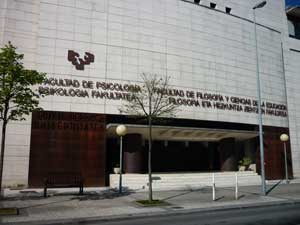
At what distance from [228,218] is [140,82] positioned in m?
14.5

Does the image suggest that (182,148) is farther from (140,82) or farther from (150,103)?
(150,103)

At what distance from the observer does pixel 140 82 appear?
23828 mm

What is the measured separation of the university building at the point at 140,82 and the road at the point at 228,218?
9841mm

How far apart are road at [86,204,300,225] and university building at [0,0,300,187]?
9841 mm

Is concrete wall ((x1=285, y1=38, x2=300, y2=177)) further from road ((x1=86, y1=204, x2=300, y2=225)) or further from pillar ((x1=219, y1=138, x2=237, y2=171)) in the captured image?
road ((x1=86, y1=204, x2=300, y2=225))

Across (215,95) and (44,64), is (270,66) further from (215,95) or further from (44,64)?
(44,64)

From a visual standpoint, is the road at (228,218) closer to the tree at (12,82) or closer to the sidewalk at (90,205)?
the sidewalk at (90,205)

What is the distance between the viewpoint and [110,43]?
23.4m

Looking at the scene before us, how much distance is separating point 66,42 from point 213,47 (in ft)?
43.4

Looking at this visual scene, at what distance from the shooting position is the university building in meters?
21.0

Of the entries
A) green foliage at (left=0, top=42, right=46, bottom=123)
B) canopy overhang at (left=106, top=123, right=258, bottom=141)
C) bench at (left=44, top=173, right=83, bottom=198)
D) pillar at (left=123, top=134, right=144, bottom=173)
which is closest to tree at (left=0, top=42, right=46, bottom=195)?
green foliage at (left=0, top=42, right=46, bottom=123)

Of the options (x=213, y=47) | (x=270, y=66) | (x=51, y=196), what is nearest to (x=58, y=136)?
(x=51, y=196)

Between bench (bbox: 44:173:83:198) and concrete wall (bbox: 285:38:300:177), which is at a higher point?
concrete wall (bbox: 285:38:300:177)

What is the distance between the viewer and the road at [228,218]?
1054cm
